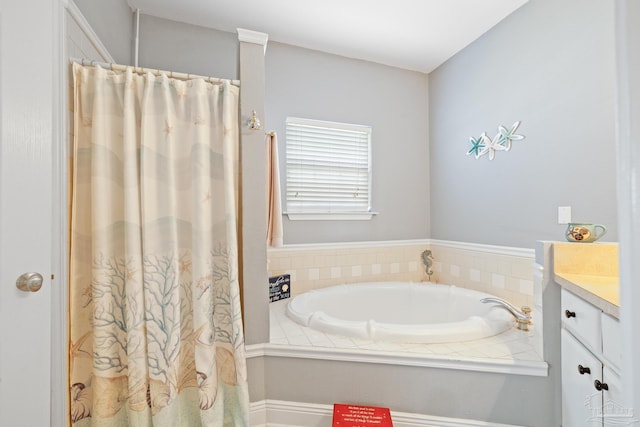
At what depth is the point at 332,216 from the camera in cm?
271

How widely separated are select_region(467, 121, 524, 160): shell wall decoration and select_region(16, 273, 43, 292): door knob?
9.32 feet

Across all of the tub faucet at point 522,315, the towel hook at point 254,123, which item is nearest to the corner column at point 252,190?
the towel hook at point 254,123

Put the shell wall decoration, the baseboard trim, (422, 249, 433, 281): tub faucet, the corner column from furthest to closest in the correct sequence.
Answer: (422, 249, 433, 281): tub faucet < the shell wall decoration < the corner column < the baseboard trim

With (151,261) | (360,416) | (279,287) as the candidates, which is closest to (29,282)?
(151,261)

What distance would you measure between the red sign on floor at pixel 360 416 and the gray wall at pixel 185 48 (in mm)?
2463

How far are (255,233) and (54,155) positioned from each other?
883 millimetres

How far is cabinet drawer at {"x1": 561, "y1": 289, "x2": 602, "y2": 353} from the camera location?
39.2 inches

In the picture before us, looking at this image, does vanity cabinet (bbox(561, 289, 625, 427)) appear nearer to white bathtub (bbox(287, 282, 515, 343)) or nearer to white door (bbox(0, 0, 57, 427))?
white bathtub (bbox(287, 282, 515, 343))

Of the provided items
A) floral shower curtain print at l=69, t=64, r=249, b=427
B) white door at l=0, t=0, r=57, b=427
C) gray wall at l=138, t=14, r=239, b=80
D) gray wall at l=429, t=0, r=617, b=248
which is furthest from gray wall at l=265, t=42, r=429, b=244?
white door at l=0, t=0, r=57, b=427

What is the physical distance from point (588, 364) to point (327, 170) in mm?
2156

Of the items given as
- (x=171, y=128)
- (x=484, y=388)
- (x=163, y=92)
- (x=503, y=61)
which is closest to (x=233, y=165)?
(x=171, y=128)

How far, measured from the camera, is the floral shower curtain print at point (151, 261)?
4.13 feet

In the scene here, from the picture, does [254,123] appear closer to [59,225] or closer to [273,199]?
[273,199]

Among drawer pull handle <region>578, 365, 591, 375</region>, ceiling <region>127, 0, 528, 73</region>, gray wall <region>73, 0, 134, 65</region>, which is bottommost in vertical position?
drawer pull handle <region>578, 365, 591, 375</region>
